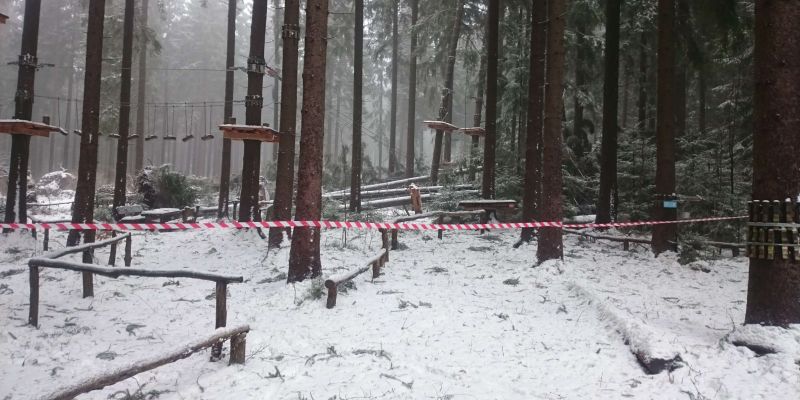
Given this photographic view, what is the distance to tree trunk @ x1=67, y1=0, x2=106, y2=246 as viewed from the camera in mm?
12797

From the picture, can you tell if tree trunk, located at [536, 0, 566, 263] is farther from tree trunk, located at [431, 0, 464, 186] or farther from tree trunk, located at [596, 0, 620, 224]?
tree trunk, located at [431, 0, 464, 186]

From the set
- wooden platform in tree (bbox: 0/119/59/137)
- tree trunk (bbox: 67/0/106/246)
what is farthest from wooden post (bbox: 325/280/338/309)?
wooden platform in tree (bbox: 0/119/59/137)

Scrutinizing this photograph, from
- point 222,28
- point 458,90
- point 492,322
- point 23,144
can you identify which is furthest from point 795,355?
point 222,28

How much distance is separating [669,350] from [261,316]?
5.53 m

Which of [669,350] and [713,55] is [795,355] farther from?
[713,55]

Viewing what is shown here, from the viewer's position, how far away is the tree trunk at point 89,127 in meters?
12.8

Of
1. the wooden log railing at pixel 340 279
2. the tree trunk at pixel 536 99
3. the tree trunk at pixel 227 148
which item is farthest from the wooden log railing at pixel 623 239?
the tree trunk at pixel 227 148

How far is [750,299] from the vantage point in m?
5.53

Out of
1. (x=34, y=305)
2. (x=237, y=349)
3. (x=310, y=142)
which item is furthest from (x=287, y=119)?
(x=237, y=349)

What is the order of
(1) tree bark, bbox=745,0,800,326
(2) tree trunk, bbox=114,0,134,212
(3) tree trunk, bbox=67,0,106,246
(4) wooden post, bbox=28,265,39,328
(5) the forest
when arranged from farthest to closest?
1. (2) tree trunk, bbox=114,0,134,212
2. (3) tree trunk, bbox=67,0,106,246
3. (4) wooden post, bbox=28,265,39,328
4. (1) tree bark, bbox=745,0,800,326
5. (5) the forest

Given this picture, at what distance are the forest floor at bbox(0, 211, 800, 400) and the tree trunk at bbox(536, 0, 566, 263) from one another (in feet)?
2.17

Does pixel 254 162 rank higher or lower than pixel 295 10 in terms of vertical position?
lower

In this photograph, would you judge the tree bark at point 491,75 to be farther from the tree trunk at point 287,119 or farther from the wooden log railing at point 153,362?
the wooden log railing at point 153,362

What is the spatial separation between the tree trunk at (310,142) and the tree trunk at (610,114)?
358 inches
